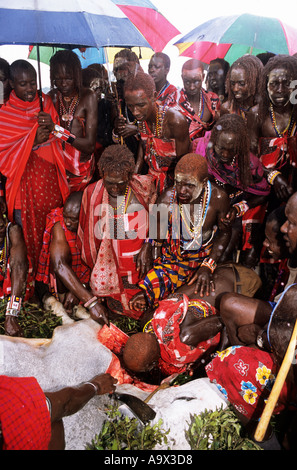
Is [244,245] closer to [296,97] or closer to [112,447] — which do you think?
[296,97]

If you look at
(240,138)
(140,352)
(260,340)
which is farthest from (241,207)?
(140,352)

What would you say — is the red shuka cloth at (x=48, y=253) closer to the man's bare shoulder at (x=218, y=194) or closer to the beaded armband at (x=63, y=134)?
the beaded armband at (x=63, y=134)

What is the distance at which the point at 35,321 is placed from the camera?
3.78 m

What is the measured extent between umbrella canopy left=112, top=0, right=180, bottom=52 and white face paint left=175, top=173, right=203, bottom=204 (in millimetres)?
1544

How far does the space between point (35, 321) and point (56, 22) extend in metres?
2.62

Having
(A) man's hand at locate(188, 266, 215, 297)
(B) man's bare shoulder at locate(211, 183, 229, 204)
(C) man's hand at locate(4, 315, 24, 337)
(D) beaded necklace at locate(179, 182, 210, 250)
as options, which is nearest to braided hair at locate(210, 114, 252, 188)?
(B) man's bare shoulder at locate(211, 183, 229, 204)

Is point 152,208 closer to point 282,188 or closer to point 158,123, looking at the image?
point 158,123

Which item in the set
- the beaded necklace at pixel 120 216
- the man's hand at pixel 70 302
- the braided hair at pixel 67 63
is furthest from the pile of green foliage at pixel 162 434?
the braided hair at pixel 67 63

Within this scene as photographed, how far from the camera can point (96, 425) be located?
2.58 metres

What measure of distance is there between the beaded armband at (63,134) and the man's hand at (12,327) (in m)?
1.79

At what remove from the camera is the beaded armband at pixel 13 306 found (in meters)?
3.55

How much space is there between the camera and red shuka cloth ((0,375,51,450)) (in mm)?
1982
